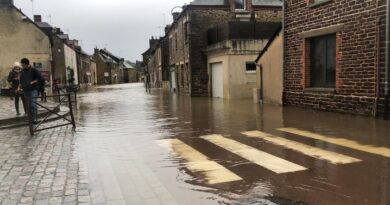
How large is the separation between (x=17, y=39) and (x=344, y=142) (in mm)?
33172

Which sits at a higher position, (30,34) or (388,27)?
(30,34)

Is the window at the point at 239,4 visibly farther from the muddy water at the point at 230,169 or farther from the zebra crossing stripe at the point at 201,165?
the zebra crossing stripe at the point at 201,165

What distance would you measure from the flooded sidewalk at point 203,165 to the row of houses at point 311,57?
1.57 meters

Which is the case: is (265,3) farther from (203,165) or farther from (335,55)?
(203,165)

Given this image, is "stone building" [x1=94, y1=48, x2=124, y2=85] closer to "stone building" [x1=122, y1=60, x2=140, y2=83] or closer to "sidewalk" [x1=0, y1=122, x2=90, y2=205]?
"stone building" [x1=122, y1=60, x2=140, y2=83]

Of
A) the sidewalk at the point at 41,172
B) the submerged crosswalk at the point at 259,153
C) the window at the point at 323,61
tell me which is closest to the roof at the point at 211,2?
the window at the point at 323,61

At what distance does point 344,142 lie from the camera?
771 cm

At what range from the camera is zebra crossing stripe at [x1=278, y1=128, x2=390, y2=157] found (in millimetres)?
6827

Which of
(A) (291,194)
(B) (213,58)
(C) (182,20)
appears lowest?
(A) (291,194)

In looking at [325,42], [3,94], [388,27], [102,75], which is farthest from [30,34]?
[102,75]

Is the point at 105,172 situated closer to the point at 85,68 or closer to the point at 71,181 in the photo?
the point at 71,181

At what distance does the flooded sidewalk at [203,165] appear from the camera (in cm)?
481

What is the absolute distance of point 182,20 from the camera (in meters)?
28.8

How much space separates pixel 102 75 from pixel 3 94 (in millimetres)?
68401
